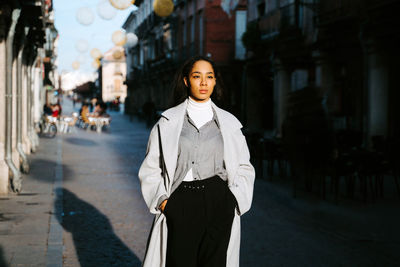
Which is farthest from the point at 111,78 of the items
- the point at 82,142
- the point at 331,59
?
the point at 331,59

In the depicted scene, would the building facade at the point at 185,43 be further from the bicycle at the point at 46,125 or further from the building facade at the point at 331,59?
the bicycle at the point at 46,125

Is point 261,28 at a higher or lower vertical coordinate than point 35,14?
higher

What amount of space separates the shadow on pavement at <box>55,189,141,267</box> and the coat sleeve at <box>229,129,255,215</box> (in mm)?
2492

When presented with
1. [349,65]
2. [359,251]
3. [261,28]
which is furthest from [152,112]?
[359,251]

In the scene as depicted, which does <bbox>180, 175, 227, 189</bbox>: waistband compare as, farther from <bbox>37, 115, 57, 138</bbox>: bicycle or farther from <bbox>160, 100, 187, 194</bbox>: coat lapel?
<bbox>37, 115, 57, 138</bbox>: bicycle

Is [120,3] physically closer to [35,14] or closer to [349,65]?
[35,14]

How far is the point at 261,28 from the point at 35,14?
12361 mm

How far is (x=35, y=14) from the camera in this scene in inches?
490

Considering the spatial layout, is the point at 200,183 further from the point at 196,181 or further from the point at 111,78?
the point at 111,78

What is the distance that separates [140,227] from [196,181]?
416 cm

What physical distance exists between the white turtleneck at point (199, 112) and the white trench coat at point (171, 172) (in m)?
0.04

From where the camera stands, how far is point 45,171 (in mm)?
12906

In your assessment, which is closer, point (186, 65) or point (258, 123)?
point (186, 65)

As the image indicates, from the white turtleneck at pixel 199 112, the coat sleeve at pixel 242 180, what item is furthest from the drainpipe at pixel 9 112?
the coat sleeve at pixel 242 180
